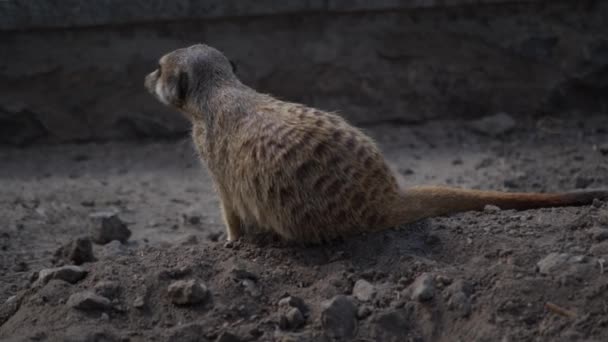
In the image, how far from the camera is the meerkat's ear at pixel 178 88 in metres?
3.90

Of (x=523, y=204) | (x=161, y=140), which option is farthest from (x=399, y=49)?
(x=523, y=204)

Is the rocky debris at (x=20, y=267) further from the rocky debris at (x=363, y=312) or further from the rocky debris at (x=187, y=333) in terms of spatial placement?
the rocky debris at (x=363, y=312)

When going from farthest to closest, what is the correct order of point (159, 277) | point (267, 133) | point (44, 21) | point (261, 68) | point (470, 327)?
point (261, 68) → point (44, 21) → point (267, 133) → point (159, 277) → point (470, 327)

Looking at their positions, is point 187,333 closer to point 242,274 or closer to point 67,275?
point 242,274

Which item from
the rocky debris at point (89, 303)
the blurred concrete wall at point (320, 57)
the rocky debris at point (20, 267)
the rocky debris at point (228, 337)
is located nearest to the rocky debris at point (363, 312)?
the rocky debris at point (228, 337)

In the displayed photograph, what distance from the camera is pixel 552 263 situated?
289 cm

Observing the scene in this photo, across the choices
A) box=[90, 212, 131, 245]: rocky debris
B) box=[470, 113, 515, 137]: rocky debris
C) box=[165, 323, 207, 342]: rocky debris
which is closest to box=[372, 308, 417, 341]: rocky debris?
box=[165, 323, 207, 342]: rocky debris

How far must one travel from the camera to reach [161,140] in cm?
581

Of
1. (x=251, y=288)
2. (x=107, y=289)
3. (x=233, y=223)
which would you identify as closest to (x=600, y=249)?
(x=251, y=288)

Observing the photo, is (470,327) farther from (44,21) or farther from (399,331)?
(44,21)

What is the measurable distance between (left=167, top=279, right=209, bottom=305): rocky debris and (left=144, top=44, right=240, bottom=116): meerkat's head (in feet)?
3.40

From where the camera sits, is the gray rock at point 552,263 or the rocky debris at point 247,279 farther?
the rocky debris at point 247,279

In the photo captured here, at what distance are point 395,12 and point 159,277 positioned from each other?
3.01 metres

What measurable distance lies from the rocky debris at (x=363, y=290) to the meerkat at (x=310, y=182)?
1.12 ft
